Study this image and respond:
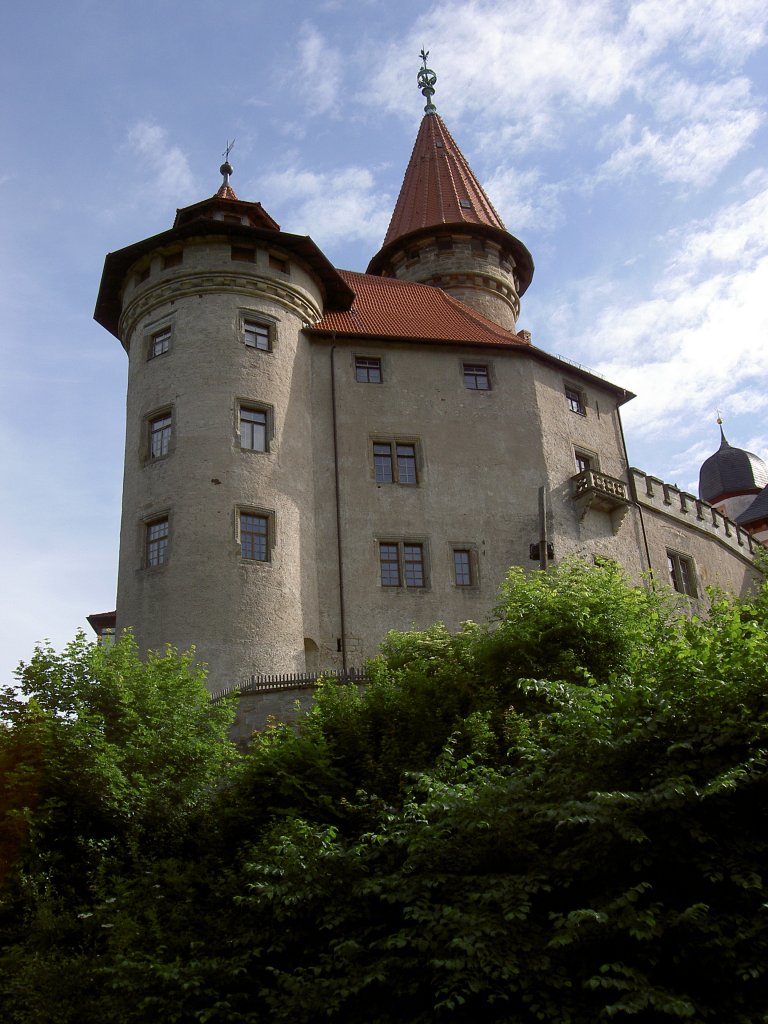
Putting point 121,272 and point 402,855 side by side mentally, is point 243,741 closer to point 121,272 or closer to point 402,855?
point 402,855

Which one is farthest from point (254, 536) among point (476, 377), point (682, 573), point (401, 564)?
point (682, 573)

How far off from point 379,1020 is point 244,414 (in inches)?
762

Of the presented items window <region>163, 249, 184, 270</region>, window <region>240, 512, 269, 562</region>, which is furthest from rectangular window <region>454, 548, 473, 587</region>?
window <region>163, 249, 184, 270</region>

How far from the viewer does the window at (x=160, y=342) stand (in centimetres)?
2955

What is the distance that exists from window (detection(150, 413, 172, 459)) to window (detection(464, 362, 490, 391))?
8962 millimetres

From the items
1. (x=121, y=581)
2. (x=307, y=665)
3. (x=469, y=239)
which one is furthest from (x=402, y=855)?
(x=469, y=239)

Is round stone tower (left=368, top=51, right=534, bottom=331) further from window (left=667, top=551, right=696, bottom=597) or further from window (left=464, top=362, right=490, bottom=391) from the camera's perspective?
window (left=667, top=551, right=696, bottom=597)

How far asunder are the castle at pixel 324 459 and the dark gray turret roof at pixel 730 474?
32681 mm

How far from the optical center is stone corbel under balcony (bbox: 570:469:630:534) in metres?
31.3

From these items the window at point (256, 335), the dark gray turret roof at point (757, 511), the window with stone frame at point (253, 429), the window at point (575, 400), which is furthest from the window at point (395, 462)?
the dark gray turret roof at point (757, 511)

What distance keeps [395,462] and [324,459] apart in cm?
200

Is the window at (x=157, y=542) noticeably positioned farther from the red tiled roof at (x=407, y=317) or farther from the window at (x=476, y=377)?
the window at (x=476, y=377)

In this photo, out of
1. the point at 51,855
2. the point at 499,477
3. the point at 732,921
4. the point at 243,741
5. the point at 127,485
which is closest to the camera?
the point at 732,921

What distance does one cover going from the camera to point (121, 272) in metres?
31.0
